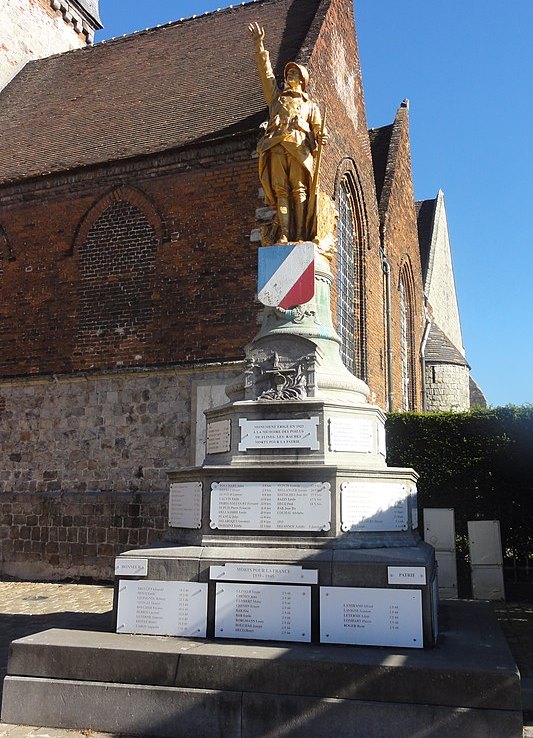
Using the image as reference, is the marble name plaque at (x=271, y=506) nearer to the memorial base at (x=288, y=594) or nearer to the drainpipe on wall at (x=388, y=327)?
the memorial base at (x=288, y=594)

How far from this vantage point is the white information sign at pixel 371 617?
4426mm

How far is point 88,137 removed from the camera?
14.9m

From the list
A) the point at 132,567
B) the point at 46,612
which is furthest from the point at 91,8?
the point at 132,567

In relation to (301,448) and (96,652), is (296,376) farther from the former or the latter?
(96,652)

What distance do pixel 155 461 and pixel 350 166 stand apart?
8077mm

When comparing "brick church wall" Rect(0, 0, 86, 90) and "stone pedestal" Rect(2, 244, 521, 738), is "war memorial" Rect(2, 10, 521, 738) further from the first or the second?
"brick church wall" Rect(0, 0, 86, 90)

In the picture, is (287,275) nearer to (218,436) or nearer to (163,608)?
(218,436)

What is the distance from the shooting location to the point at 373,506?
5.04 meters

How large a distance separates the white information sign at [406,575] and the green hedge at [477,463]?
7.50 meters

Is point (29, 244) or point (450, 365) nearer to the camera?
point (29, 244)

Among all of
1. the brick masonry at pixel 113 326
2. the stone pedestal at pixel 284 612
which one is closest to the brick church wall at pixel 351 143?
the brick masonry at pixel 113 326

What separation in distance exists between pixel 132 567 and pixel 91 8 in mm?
22673

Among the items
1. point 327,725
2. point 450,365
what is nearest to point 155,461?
point 327,725

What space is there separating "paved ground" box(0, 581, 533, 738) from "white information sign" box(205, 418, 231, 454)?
1559 mm
